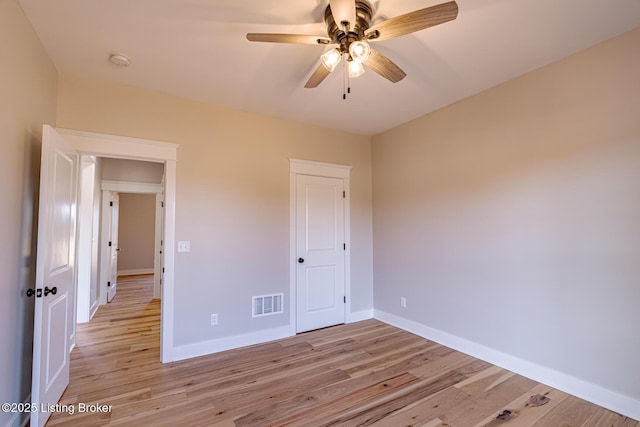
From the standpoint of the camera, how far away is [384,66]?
6.56ft

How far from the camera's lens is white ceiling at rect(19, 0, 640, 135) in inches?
74.1

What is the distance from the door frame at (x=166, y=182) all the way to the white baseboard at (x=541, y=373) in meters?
2.87

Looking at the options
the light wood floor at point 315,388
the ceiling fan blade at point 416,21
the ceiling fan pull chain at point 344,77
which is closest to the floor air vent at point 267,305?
the light wood floor at point 315,388

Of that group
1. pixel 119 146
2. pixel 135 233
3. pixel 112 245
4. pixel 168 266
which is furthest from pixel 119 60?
pixel 135 233

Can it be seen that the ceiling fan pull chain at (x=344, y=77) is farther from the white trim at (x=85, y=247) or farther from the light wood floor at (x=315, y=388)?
the white trim at (x=85, y=247)

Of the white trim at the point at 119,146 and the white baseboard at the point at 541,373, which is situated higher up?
the white trim at the point at 119,146

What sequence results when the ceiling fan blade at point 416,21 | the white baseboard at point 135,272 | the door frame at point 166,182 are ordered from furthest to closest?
the white baseboard at point 135,272, the door frame at point 166,182, the ceiling fan blade at point 416,21

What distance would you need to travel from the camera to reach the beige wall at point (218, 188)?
2861 mm

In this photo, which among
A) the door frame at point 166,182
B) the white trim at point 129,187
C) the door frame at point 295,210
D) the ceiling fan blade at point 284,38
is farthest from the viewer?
the white trim at point 129,187

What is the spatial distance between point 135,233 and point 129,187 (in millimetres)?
4105

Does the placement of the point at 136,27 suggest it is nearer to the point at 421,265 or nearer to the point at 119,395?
the point at 119,395

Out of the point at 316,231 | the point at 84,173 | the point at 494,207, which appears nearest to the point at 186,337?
the point at 316,231

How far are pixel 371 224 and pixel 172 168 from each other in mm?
2808

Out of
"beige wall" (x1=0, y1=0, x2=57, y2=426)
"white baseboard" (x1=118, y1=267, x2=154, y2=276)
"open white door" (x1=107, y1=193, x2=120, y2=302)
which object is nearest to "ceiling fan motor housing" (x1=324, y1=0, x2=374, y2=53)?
"beige wall" (x1=0, y1=0, x2=57, y2=426)
